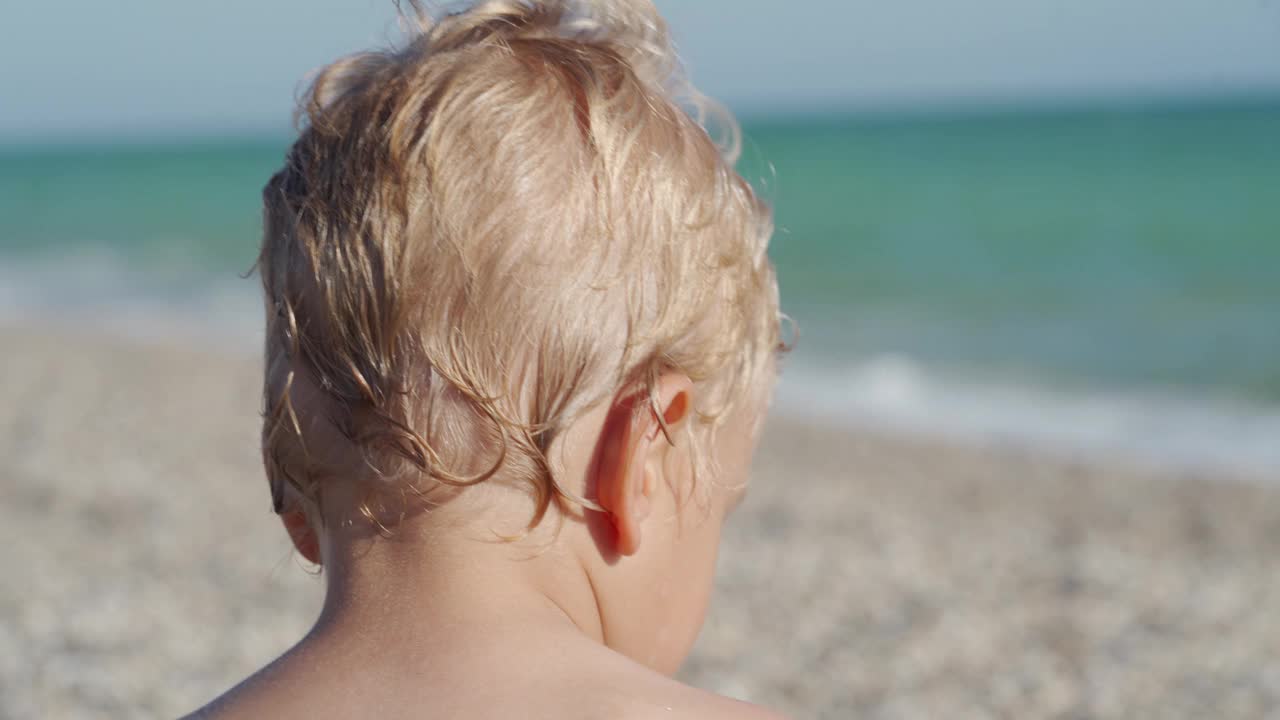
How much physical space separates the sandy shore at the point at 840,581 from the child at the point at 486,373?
223cm

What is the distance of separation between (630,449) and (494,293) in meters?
0.21

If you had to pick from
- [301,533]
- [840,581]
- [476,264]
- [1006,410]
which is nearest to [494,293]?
[476,264]

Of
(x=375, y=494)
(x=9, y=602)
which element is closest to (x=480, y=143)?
(x=375, y=494)

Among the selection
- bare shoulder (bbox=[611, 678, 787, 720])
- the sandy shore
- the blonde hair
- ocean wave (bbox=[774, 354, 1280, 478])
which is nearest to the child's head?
the blonde hair

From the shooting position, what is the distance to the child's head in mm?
1165

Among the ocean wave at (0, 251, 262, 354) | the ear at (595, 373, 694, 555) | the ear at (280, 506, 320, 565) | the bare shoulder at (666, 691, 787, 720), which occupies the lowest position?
the ocean wave at (0, 251, 262, 354)

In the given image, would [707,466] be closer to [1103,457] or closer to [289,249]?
[289,249]

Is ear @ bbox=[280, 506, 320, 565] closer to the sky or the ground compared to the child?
closer to the ground

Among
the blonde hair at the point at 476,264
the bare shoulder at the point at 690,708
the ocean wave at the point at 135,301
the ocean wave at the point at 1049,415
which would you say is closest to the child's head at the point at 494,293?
the blonde hair at the point at 476,264

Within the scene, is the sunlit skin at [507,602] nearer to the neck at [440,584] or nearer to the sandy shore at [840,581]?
the neck at [440,584]

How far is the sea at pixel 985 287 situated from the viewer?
893 cm

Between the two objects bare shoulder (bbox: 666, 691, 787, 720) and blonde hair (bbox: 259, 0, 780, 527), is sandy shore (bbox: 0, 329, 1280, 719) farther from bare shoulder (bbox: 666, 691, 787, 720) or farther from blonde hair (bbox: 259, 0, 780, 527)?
bare shoulder (bbox: 666, 691, 787, 720)

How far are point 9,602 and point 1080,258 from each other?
16176mm

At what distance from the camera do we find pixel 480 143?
1.19 metres
